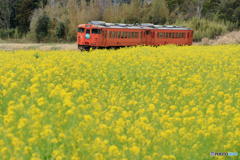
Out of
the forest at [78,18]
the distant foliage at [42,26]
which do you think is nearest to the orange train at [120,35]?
the forest at [78,18]

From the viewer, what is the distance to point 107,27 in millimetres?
20047

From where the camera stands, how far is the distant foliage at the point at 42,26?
114 ft

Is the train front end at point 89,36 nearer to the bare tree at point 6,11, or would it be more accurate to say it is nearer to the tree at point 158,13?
the tree at point 158,13

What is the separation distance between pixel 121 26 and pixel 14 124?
61.7ft

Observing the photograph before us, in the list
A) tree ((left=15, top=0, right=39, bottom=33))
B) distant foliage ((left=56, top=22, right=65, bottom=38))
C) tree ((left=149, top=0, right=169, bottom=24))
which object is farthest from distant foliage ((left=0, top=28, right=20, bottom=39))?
tree ((left=149, top=0, right=169, bottom=24))

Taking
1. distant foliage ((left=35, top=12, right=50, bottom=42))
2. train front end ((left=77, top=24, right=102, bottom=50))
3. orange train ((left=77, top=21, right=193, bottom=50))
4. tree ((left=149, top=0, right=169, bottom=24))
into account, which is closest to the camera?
train front end ((left=77, top=24, right=102, bottom=50))

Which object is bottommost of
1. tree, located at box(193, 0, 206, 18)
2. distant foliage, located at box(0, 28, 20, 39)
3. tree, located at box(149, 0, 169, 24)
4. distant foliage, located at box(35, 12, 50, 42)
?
distant foliage, located at box(0, 28, 20, 39)

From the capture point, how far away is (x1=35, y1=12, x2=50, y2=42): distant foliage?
114 feet

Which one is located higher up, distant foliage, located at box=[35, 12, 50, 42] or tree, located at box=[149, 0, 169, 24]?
tree, located at box=[149, 0, 169, 24]

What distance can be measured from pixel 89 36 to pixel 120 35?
8.15ft

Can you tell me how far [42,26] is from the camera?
35.2 meters

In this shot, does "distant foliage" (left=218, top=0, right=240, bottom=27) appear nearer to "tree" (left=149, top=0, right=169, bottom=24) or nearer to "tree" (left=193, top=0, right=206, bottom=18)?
"tree" (left=149, top=0, right=169, bottom=24)

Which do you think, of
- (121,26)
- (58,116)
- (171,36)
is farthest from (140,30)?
(58,116)

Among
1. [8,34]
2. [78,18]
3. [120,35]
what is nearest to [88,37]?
[120,35]
